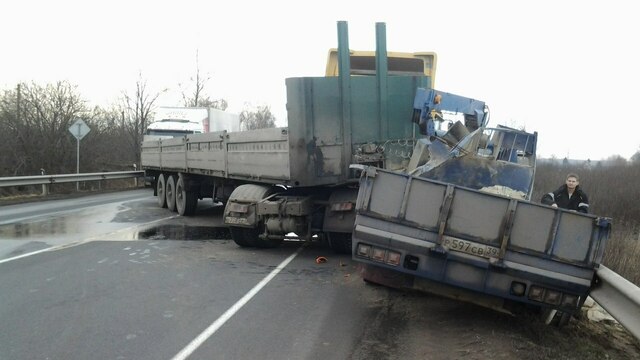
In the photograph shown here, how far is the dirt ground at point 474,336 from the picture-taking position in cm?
451

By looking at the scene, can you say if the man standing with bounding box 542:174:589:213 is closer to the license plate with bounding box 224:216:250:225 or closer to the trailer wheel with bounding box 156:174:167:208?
the license plate with bounding box 224:216:250:225

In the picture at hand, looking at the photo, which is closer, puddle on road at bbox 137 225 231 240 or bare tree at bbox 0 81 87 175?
puddle on road at bbox 137 225 231 240

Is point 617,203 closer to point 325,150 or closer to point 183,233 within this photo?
point 325,150

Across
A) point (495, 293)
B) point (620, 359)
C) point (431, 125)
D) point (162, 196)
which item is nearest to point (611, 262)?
point (431, 125)

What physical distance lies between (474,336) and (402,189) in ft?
5.11

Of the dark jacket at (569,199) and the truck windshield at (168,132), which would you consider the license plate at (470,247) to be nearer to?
the dark jacket at (569,199)

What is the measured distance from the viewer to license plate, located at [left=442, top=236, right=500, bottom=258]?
4867 millimetres

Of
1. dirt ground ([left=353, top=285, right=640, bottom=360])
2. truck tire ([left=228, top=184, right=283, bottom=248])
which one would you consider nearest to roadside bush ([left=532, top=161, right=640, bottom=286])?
dirt ground ([left=353, top=285, right=640, bottom=360])

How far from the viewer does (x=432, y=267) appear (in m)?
5.05

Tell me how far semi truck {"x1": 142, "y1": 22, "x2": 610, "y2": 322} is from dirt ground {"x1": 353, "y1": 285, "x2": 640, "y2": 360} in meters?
0.33

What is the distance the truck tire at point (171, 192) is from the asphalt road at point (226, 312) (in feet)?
19.8

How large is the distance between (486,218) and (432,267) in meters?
0.70

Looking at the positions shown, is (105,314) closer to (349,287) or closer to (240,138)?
(349,287)

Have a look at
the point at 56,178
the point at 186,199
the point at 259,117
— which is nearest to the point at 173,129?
the point at 56,178
